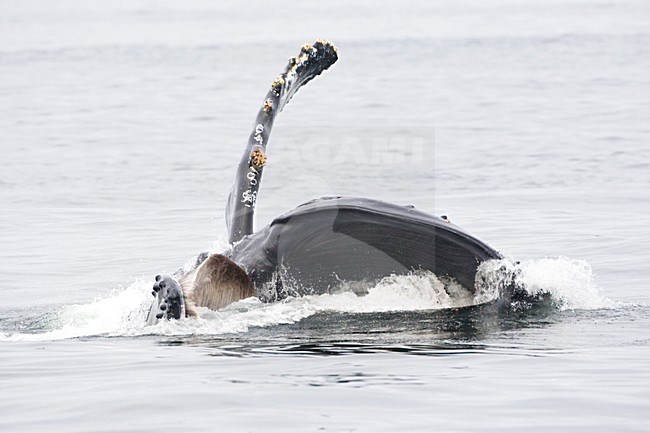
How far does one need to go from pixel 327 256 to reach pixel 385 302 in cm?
79

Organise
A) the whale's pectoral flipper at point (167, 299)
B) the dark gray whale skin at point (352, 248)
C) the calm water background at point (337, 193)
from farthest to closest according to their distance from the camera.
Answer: the whale's pectoral flipper at point (167, 299)
the dark gray whale skin at point (352, 248)
the calm water background at point (337, 193)

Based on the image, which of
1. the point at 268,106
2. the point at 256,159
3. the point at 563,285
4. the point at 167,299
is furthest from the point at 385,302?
the point at 268,106

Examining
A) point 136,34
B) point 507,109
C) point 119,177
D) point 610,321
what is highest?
point 136,34

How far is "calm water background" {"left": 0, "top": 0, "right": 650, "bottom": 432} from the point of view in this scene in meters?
7.69

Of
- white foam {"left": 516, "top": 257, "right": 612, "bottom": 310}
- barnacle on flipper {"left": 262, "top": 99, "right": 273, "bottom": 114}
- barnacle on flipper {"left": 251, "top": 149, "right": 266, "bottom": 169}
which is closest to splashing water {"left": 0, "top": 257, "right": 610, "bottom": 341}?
white foam {"left": 516, "top": 257, "right": 612, "bottom": 310}

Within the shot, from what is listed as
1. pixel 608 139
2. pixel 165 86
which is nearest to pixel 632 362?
pixel 608 139

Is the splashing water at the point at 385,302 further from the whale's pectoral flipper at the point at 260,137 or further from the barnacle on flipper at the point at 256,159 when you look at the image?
the barnacle on flipper at the point at 256,159

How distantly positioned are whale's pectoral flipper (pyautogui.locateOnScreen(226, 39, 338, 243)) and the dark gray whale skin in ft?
5.10

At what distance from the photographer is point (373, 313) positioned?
33.0ft

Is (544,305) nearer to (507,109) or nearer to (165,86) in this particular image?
(507,109)

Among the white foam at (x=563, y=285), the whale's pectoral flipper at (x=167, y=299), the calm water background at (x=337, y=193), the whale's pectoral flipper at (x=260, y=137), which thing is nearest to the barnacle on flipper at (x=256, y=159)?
the whale's pectoral flipper at (x=260, y=137)

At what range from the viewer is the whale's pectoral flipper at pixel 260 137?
36.7 feet

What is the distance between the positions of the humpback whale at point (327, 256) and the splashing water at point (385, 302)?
8 centimetres

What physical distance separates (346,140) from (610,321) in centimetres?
1936
